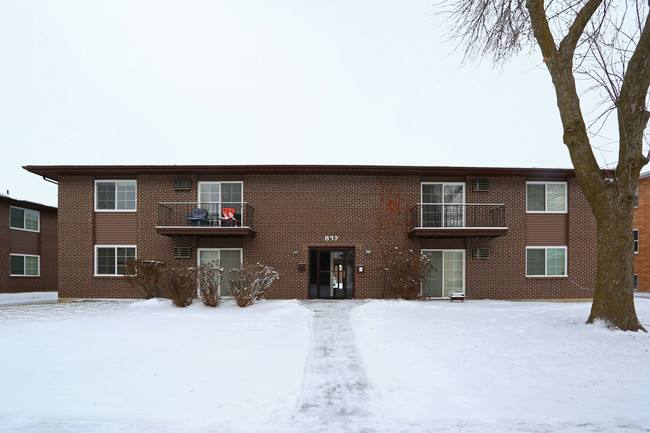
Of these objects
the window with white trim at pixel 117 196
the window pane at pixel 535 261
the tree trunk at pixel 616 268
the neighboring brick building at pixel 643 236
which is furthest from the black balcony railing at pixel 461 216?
the neighboring brick building at pixel 643 236

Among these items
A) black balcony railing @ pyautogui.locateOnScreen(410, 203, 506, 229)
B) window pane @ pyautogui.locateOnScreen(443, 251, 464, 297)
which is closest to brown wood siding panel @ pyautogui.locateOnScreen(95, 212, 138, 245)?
black balcony railing @ pyautogui.locateOnScreen(410, 203, 506, 229)

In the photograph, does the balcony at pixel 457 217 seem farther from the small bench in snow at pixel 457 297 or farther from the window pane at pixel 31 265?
the window pane at pixel 31 265

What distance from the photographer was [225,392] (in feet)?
15.6

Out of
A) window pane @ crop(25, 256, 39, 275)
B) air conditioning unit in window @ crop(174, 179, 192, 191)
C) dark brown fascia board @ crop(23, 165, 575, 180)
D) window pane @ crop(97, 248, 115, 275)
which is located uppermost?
dark brown fascia board @ crop(23, 165, 575, 180)

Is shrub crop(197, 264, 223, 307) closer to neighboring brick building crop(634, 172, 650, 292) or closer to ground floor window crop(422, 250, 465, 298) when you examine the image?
ground floor window crop(422, 250, 465, 298)

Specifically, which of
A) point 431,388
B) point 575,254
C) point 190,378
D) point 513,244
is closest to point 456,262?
point 513,244

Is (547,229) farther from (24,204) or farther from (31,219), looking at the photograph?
(31,219)

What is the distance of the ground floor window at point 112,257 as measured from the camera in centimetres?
1487

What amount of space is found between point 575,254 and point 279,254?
38.8 feet

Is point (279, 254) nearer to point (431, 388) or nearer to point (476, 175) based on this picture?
point (476, 175)

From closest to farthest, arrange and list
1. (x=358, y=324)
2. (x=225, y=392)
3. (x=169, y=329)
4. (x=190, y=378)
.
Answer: (x=225, y=392)
(x=190, y=378)
(x=169, y=329)
(x=358, y=324)

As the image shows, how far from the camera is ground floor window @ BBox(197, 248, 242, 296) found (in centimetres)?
1473

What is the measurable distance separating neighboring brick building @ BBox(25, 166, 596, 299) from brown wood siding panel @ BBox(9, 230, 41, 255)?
26.0ft

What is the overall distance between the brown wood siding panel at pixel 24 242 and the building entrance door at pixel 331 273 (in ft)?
55.3
